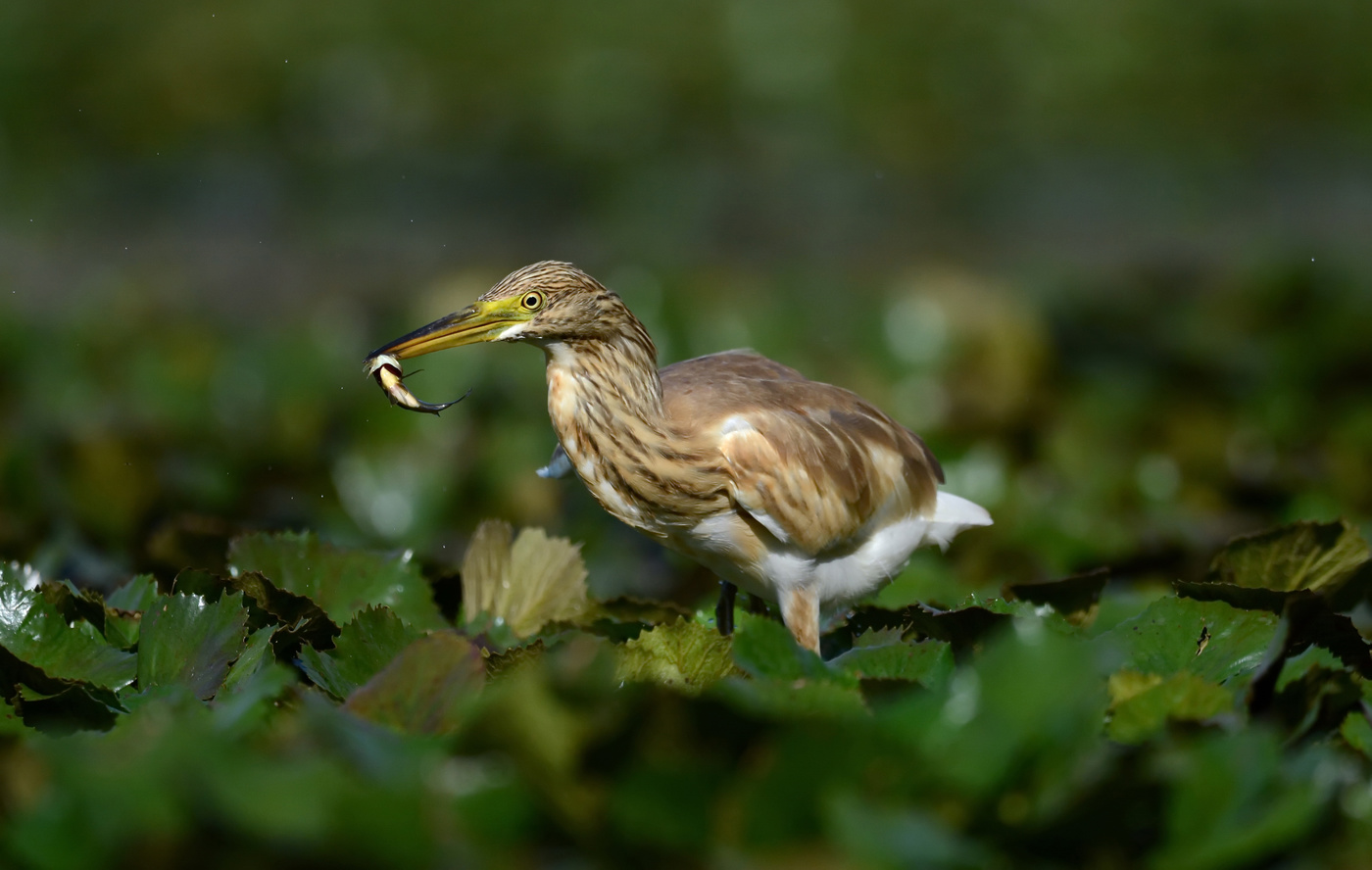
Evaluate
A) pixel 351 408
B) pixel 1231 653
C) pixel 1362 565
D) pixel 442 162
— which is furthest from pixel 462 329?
pixel 442 162

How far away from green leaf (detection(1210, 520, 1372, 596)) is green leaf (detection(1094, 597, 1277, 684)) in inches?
12.2

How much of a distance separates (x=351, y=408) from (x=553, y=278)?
245 cm

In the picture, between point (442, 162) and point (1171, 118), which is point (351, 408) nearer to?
point (442, 162)

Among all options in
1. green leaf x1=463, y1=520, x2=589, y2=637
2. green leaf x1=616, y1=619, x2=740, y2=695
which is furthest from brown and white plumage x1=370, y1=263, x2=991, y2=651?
green leaf x1=616, y1=619, x2=740, y2=695

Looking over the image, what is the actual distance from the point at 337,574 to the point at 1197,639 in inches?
54.9

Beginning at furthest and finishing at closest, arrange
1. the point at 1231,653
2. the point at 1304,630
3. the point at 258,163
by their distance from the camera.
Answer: the point at 258,163
the point at 1231,653
the point at 1304,630

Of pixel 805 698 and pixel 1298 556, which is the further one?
pixel 1298 556

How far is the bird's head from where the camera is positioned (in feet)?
8.73

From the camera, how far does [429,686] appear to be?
1.88 metres

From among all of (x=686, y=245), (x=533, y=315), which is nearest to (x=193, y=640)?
(x=533, y=315)

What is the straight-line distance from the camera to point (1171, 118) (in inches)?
538

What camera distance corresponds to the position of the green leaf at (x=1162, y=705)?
1946 millimetres

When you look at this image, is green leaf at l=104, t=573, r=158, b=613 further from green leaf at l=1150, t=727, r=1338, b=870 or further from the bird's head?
green leaf at l=1150, t=727, r=1338, b=870

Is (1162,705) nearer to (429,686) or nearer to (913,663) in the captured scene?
(913,663)
